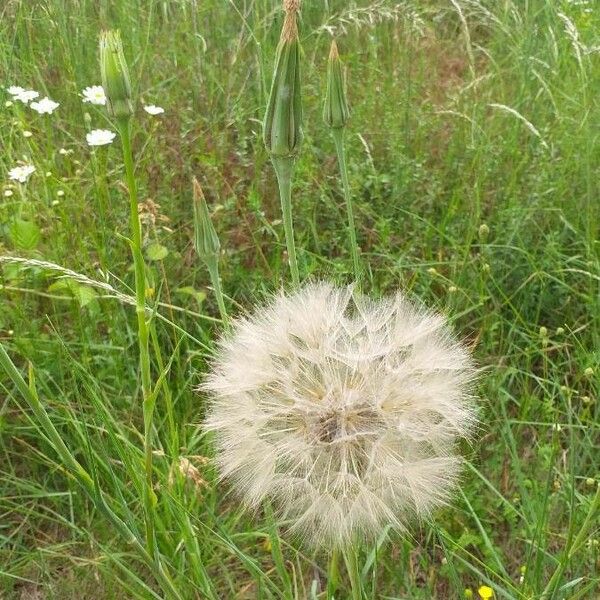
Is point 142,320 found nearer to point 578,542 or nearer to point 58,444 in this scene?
point 58,444

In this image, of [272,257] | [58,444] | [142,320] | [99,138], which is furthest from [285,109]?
[99,138]

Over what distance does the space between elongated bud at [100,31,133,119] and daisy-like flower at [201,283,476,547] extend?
0.38 metres

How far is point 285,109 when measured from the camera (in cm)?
132

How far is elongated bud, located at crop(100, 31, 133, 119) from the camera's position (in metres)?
1.19

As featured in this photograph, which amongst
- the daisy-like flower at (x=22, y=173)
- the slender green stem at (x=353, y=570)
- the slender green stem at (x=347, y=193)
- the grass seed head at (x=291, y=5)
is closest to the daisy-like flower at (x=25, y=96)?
the daisy-like flower at (x=22, y=173)

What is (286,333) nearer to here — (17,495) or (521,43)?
(17,495)

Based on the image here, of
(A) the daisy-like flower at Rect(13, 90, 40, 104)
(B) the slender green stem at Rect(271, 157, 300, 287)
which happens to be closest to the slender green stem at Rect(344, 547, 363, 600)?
(B) the slender green stem at Rect(271, 157, 300, 287)

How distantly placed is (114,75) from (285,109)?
0.27 metres

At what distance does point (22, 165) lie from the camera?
8.77ft

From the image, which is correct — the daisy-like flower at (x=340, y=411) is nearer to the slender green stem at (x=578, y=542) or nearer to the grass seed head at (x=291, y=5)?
the slender green stem at (x=578, y=542)

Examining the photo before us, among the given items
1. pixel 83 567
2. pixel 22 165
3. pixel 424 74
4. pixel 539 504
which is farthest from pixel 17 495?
pixel 424 74

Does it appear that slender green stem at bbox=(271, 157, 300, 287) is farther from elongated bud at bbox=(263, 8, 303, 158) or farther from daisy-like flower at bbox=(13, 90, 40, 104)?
daisy-like flower at bbox=(13, 90, 40, 104)

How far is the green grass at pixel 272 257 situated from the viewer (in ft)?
6.16

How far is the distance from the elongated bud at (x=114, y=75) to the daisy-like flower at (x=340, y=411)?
1.25 feet
